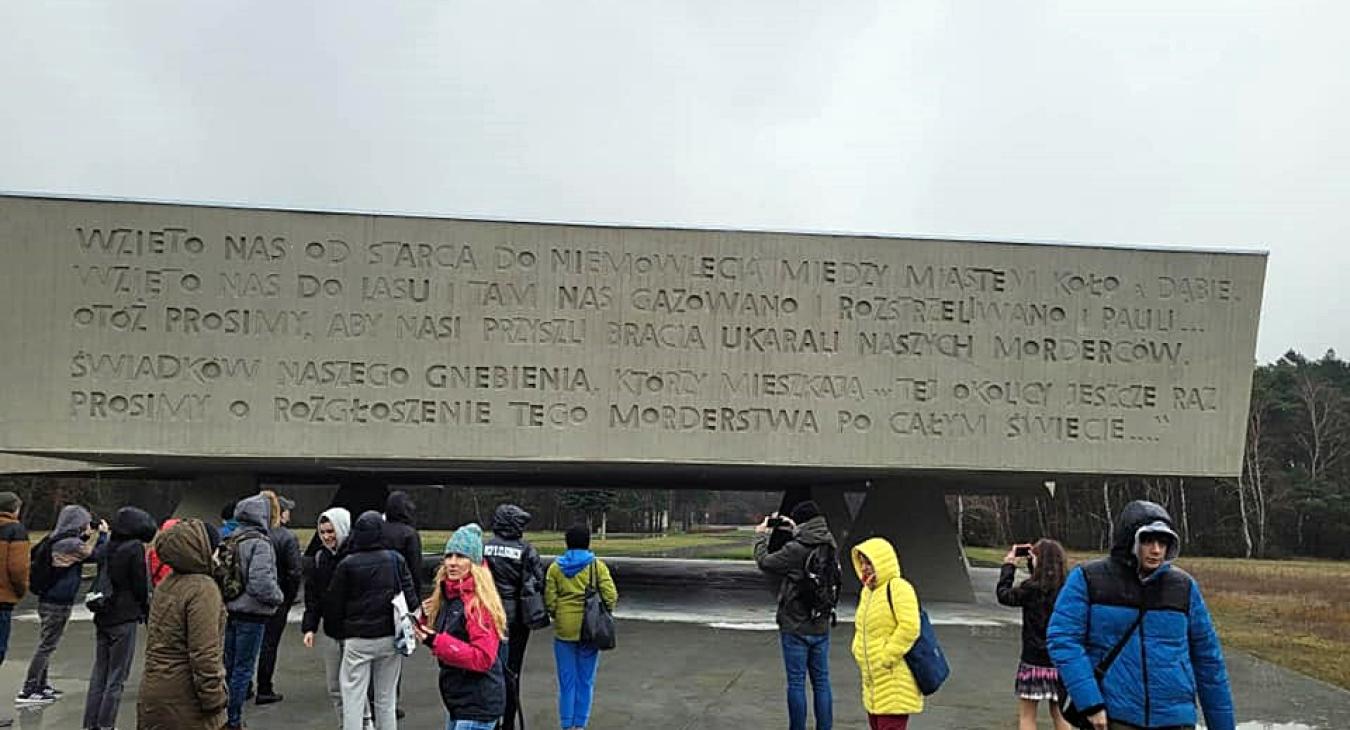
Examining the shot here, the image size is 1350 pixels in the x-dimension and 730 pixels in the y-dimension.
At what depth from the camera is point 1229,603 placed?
822 inches

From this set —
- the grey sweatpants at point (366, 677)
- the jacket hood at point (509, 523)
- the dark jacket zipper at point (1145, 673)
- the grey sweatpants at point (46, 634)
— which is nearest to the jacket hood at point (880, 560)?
the dark jacket zipper at point (1145, 673)

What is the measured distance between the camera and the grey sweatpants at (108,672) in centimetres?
721

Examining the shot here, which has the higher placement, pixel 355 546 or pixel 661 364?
pixel 661 364

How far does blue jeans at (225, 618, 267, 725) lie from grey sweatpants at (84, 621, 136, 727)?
64 centimetres

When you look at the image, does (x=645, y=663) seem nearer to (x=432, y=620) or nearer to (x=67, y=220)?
(x=432, y=620)

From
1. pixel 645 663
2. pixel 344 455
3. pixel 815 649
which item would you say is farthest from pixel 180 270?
pixel 815 649

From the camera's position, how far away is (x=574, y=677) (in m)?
7.25

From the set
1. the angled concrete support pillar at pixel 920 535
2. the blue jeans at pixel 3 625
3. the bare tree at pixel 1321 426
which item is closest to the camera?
the blue jeans at pixel 3 625

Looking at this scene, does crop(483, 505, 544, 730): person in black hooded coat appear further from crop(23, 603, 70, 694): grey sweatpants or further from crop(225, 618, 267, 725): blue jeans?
crop(23, 603, 70, 694): grey sweatpants

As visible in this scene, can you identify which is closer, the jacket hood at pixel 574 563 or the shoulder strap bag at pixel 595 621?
the shoulder strap bag at pixel 595 621

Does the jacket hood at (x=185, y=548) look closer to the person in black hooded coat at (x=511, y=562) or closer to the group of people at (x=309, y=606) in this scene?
the group of people at (x=309, y=606)

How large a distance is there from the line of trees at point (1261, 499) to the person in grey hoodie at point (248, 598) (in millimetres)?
40274

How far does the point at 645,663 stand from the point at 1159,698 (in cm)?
751

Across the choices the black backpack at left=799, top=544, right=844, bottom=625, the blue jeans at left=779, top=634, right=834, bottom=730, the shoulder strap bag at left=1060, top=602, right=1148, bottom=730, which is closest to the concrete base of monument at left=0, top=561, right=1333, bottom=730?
the blue jeans at left=779, top=634, right=834, bottom=730
